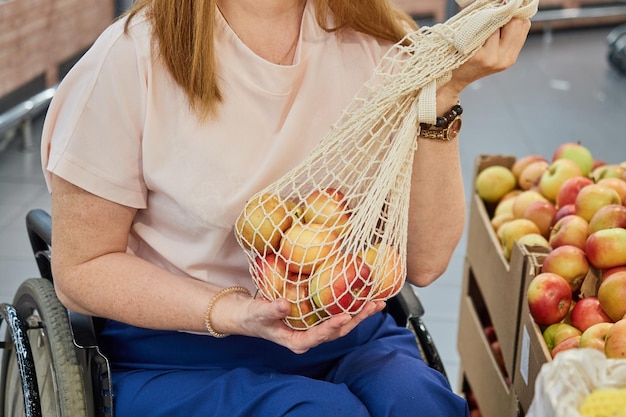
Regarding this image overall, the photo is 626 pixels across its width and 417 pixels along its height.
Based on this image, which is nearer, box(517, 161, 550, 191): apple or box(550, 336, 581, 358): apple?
box(550, 336, 581, 358): apple

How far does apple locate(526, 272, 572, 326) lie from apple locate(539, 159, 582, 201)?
0.55 metres

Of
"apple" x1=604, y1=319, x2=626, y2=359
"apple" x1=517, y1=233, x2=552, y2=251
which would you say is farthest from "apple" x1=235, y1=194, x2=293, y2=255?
"apple" x1=517, y1=233, x2=552, y2=251

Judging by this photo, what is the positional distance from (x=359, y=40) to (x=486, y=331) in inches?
37.5

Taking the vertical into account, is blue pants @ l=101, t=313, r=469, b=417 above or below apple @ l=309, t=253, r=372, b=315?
below

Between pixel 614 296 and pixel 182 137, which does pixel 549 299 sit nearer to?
pixel 614 296

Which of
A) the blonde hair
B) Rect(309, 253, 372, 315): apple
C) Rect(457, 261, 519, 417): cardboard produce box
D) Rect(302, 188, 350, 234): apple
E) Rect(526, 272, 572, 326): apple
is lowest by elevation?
Rect(457, 261, 519, 417): cardboard produce box

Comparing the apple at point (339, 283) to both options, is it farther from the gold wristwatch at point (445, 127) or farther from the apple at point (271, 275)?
the gold wristwatch at point (445, 127)

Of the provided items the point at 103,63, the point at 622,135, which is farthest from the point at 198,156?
the point at 622,135

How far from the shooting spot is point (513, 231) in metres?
2.03

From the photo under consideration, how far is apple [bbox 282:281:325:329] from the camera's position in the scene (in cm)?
129

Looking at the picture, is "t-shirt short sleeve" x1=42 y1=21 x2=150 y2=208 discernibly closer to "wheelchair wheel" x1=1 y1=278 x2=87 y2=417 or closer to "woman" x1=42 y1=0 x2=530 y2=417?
"woman" x1=42 y1=0 x2=530 y2=417

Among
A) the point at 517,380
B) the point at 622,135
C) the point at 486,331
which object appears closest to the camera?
the point at 517,380

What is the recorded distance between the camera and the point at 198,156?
1464 millimetres

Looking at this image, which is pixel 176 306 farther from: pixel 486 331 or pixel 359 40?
pixel 486 331
